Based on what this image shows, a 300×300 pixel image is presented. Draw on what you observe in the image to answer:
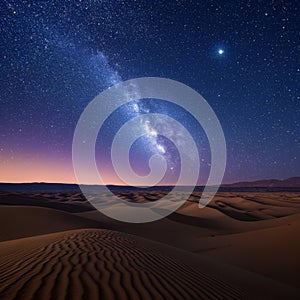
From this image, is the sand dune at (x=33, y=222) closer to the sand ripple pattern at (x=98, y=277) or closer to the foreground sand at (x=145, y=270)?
the foreground sand at (x=145, y=270)

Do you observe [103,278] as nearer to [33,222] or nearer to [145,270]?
[145,270]

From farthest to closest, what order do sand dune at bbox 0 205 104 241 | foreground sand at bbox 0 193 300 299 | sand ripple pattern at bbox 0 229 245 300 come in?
sand dune at bbox 0 205 104 241 < foreground sand at bbox 0 193 300 299 < sand ripple pattern at bbox 0 229 245 300

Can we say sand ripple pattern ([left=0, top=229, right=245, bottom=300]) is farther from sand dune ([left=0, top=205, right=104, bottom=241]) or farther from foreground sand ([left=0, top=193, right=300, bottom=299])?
sand dune ([left=0, top=205, right=104, bottom=241])

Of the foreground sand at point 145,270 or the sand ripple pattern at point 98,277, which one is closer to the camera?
the sand ripple pattern at point 98,277

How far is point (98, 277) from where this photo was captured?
3828mm

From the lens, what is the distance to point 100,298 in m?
3.07

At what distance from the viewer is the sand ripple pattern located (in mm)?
3182

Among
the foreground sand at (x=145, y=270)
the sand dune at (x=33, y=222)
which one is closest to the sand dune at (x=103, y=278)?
the foreground sand at (x=145, y=270)

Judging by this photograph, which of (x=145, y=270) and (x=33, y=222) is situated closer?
(x=145, y=270)

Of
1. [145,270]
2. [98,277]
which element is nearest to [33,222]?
[145,270]

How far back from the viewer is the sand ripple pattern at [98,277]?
3.18 meters

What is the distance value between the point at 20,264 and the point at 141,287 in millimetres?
2304

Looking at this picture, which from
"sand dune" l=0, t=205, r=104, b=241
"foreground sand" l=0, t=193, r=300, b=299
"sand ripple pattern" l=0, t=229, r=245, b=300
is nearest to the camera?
"sand ripple pattern" l=0, t=229, r=245, b=300

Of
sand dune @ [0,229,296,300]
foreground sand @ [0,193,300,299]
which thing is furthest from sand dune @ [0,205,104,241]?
sand dune @ [0,229,296,300]
